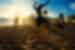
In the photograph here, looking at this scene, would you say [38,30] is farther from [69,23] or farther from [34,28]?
[69,23]

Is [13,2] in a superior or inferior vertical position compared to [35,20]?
superior

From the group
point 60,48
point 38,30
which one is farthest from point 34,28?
point 60,48

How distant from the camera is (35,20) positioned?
76cm

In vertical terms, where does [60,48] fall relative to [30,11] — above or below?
below

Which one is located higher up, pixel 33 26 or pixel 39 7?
pixel 39 7

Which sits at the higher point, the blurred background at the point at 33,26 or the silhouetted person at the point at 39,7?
the silhouetted person at the point at 39,7

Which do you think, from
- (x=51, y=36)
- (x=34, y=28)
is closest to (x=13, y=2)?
(x=34, y=28)

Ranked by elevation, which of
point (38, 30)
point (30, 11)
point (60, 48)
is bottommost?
point (60, 48)

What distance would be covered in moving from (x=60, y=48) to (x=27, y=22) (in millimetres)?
240

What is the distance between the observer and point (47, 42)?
0.74 metres

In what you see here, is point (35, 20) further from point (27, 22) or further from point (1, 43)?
point (1, 43)

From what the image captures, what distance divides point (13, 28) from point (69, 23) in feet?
1.06

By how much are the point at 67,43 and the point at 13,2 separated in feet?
1.27

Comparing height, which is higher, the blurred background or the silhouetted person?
the silhouetted person
